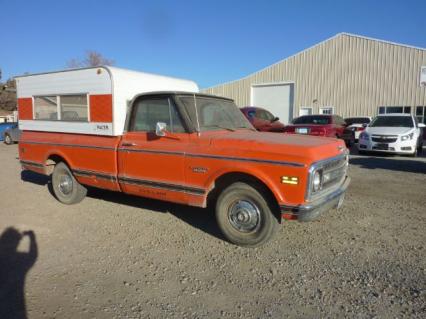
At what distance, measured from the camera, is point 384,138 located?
12.4 meters

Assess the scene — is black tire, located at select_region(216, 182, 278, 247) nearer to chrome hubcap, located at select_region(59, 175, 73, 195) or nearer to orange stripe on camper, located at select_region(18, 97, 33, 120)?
chrome hubcap, located at select_region(59, 175, 73, 195)

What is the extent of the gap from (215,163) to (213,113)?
1.12 meters

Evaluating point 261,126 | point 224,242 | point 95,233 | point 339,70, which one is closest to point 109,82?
point 95,233

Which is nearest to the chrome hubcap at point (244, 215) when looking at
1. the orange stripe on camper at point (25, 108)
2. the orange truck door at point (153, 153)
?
the orange truck door at point (153, 153)

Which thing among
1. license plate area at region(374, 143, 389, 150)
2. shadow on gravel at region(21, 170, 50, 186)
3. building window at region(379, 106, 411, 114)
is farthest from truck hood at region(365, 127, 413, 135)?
building window at region(379, 106, 411, 114)

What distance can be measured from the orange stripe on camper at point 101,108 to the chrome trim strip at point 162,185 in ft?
3.22

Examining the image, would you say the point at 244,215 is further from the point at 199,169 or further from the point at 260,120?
the point at 260,120

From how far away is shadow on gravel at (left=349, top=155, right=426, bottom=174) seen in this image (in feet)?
32.4

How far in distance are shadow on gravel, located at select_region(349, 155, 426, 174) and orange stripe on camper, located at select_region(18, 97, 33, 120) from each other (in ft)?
28.9

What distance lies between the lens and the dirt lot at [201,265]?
3.08 metres

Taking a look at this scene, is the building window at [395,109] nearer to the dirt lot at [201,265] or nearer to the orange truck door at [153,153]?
the dirt lot at [201,265]

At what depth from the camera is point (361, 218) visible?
213 inches

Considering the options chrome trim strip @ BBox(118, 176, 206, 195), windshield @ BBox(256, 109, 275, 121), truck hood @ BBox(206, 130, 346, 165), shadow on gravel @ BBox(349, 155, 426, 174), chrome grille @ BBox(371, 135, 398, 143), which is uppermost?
windshield @ BBox(256, 109, 275, 121)

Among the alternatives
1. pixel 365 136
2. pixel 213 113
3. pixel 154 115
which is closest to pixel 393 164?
pixel 365 136
